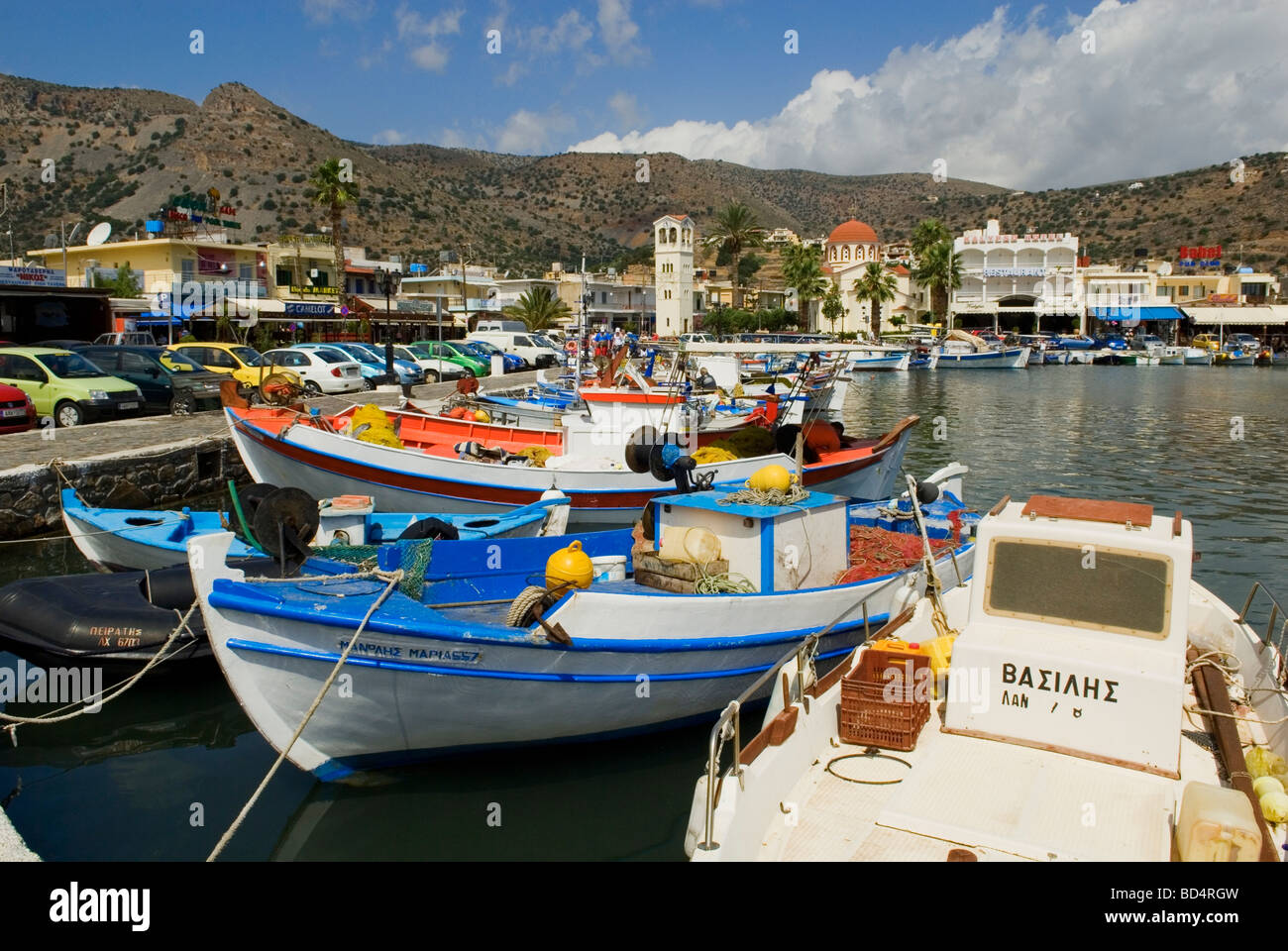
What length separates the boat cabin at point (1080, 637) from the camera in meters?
5.59

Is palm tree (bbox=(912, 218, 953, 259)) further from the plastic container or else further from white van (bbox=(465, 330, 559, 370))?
the plastic container

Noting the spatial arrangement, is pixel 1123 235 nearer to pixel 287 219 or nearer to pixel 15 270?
pixel 287 219

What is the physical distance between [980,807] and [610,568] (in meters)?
5.23

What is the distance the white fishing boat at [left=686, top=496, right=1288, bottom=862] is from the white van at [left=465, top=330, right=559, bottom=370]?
1578 inches

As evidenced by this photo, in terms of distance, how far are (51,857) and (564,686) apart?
403cm

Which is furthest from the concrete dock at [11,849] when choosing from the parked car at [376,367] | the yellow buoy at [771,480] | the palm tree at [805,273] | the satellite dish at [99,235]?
the palm tree at [805,273]

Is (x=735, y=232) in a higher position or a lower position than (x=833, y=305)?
higher

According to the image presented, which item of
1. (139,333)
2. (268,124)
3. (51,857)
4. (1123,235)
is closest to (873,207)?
(1123,235)

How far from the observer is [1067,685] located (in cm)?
571

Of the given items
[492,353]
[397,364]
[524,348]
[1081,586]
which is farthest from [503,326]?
[1081,586]

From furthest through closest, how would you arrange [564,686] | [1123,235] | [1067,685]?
1. [1123,235]
2. [564,686]
3. [1067,685]

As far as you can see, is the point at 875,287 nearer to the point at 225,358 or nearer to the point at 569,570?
the point at 225,358

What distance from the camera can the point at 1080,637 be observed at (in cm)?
585

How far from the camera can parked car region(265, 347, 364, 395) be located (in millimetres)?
28312
